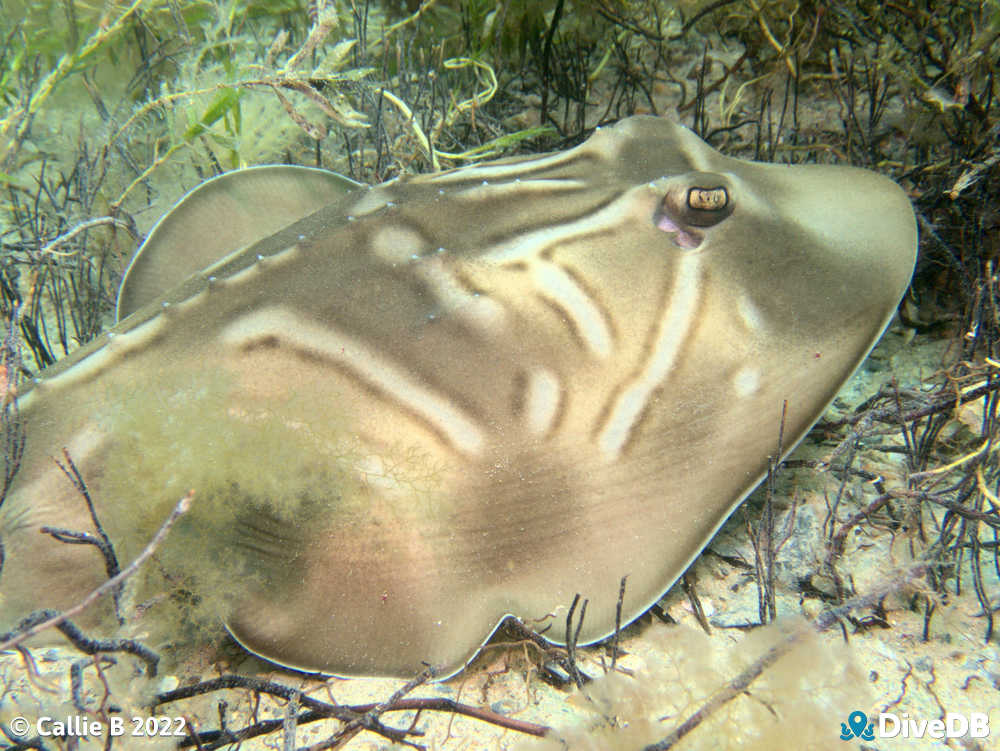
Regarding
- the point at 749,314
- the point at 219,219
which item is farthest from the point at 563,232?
the point at 219,219

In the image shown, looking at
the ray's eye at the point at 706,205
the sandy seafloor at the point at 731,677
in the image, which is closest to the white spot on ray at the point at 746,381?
the ray's eye at the point at 706,205

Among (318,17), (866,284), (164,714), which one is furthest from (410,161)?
(164,714)

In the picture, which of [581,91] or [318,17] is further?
[581,91]

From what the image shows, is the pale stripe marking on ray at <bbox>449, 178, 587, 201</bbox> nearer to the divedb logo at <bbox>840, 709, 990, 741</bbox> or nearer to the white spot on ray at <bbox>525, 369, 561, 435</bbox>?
the white spot on ray at <bbox>525, 369, 561, 435</bbox>

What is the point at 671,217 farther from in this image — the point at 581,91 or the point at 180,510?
the point at 581,91

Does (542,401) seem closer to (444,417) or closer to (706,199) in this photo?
(444,417)

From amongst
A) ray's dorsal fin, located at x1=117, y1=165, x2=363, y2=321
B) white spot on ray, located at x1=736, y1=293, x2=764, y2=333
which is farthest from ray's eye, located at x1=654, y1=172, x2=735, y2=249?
ray's dorsal fin, located at x1=117, y1=165, x2=363, y2=321

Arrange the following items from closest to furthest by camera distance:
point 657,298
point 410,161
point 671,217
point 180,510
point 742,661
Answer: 1. point 180,510
2. point 742,661
3. point 657,298
4. point 671,217
5. point 410,161
